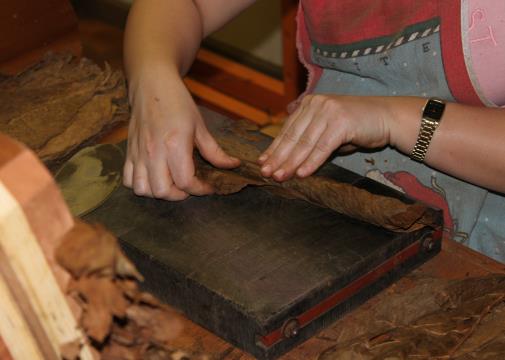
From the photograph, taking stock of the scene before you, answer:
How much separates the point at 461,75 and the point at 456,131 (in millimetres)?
115

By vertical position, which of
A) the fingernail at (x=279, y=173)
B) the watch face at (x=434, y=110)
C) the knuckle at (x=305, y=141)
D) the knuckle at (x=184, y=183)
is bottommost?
the fingernail at (x=279, y=173)

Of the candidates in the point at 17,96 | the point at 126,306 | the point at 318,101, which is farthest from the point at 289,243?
the point at 17,96

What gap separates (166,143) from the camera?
1.13 m

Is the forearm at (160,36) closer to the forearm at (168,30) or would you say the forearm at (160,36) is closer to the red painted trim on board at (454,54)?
the forearm at (168,30)

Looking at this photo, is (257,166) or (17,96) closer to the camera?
(257,166)

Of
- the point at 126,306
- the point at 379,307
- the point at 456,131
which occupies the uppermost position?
the point at 126,306

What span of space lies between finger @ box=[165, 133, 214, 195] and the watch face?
31cm

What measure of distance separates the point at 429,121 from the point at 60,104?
1.97 ft

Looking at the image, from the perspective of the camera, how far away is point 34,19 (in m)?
1.51

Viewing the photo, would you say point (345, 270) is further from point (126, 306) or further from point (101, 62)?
point (101, 62)

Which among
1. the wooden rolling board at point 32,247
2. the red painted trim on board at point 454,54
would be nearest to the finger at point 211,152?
the red painted trim on board at point 454,54

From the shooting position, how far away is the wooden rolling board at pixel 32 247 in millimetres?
482

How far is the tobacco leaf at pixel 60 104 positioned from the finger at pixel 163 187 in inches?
8.0

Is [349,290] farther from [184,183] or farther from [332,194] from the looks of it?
[184,183]
